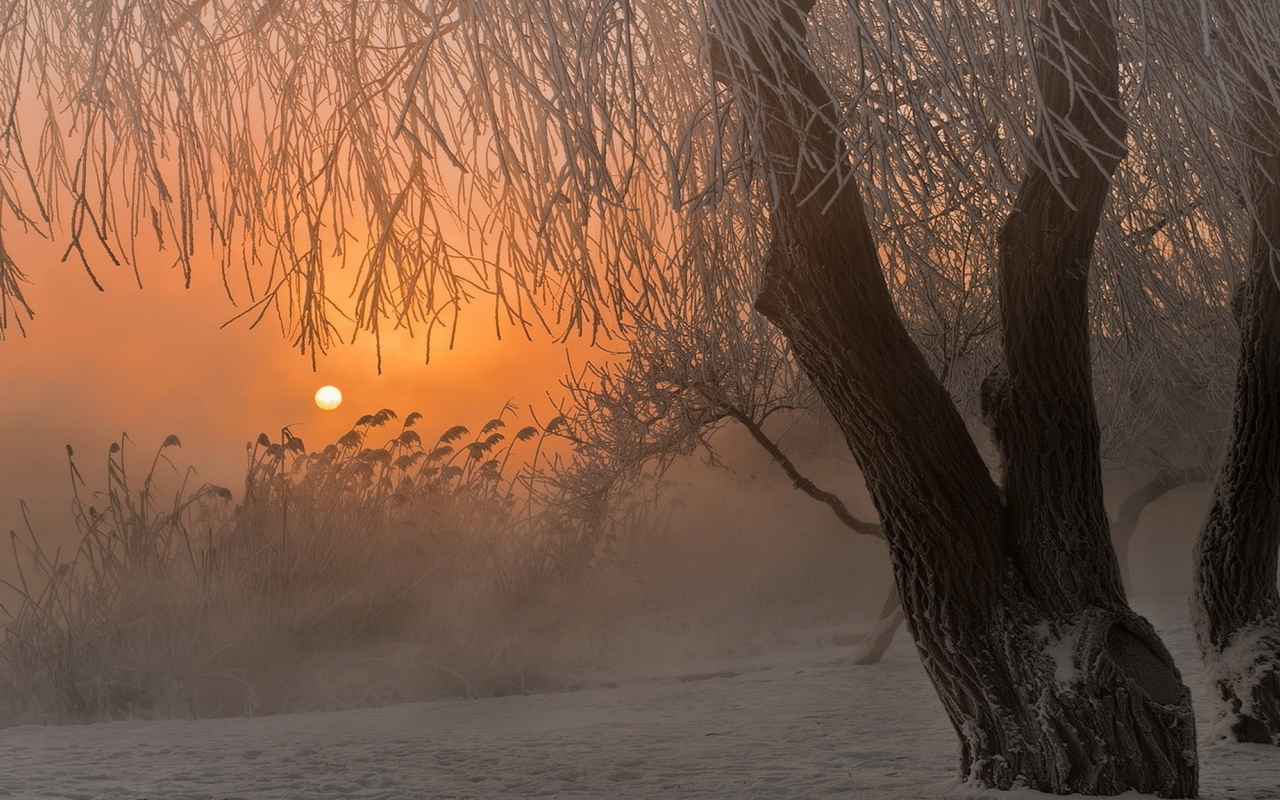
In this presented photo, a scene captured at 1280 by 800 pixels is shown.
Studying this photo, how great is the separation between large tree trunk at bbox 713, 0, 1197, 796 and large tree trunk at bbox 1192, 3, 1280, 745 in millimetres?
1049

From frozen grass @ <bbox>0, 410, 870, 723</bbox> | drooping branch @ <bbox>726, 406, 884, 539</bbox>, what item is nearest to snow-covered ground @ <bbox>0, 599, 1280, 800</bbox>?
frozen grass @ <bbox>0, 410, 870, 723</bbox>

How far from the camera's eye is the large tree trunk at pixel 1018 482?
2541mm

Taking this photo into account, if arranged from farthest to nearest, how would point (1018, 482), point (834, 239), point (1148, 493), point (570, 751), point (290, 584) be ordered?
point (1148, 493) → point (290, 584) → point (570, 751) → point (1018, 482) → point (834, 239)

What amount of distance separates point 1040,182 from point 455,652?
412cm

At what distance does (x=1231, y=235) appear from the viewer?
155 inches

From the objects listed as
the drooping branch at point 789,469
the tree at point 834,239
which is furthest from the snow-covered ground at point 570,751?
the drooping branch at point 789,469

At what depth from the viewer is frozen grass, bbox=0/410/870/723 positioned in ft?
17.0

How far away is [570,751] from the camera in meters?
3.78

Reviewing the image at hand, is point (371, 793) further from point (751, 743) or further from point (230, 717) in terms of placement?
point (230, 717)

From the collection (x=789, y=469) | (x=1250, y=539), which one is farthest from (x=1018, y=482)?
(x=789, y=469)

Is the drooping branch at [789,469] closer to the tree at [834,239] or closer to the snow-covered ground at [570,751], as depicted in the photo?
the snow-covered ground at [570,751]

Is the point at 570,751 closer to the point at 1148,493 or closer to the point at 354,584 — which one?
the point at 354,584

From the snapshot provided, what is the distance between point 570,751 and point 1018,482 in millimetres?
1877

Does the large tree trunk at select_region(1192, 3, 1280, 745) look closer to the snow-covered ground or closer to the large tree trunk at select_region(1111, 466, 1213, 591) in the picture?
the snow-covered ground
